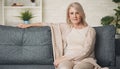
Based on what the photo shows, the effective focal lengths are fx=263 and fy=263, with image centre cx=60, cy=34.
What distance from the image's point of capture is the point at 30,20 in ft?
16.2

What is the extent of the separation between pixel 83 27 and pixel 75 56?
0.34 meters

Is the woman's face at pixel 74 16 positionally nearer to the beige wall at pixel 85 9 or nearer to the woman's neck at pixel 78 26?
the woman's neck at pixel 78 26

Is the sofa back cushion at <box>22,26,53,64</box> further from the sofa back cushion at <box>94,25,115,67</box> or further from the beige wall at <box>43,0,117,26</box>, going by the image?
the beige wall at <box>43,0,117,26</box>

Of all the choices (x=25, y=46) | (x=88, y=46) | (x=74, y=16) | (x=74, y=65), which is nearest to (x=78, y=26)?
(x=74, y=16)

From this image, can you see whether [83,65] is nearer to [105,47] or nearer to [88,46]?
[88,46]

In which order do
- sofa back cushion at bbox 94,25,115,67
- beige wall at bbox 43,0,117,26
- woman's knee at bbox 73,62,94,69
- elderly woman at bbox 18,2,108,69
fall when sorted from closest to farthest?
woman's knee at bbox 73,62,94,69
elderly woman at bbox 18,2,108,69
sofa back cushion at bbox 94,25,115,67
beige wall at bbox 43,0,117,26

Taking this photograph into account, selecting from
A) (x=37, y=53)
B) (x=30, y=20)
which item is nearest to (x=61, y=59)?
(x=37, y=53)

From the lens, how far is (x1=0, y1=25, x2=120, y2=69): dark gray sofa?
9.14 feet

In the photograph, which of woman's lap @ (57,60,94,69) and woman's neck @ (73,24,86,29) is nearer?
woman's lap @ (57,60,94,69)

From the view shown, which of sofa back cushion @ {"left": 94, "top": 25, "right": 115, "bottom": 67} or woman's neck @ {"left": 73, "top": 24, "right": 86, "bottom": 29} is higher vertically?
woman's neck @ {"left": 73, "top": 24, "right": 86, "bottom": 29}

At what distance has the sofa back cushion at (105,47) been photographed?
2775mm

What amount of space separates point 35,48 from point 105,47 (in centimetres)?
75

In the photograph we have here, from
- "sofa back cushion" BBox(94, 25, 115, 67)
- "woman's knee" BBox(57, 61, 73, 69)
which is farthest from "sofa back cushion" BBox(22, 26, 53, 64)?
"sofa back cushion" BBox(94, 25, 115, 67)

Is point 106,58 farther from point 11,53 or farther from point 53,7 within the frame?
point 53,7
